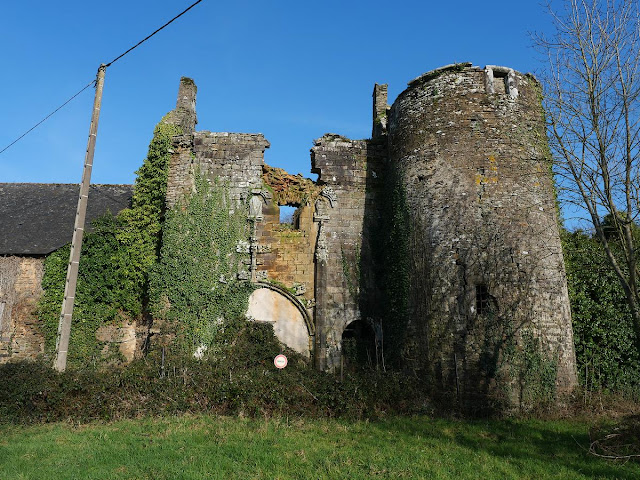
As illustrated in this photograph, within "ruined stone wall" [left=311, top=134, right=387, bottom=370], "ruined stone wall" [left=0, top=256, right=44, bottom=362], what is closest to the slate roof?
"ruined stone wall" [left=0, top=256, right=44, bottom=362]

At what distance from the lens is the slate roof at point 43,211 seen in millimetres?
13625

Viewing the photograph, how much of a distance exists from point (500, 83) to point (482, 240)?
13.0ft

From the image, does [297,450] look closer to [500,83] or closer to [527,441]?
[527,441]

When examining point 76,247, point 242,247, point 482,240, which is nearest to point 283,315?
point 242,247

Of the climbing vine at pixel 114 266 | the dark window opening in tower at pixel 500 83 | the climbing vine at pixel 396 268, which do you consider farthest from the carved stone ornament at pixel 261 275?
the dark window opening in tower at pixel 500 83

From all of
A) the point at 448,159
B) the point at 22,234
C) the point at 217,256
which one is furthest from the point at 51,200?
the point at 448,159

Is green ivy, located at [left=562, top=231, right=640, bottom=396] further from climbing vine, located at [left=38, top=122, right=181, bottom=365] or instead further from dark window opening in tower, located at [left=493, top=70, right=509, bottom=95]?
climbing vine, located at [left=38, top=122, right=181, bottom=365]

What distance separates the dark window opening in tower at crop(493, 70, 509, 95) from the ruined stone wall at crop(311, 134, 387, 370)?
10.9ft

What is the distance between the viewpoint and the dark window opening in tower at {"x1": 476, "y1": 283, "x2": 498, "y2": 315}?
9586 millimetres

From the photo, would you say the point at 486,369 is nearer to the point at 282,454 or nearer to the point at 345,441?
the point at 345,441

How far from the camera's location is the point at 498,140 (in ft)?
35.1

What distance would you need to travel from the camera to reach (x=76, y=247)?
369 inches

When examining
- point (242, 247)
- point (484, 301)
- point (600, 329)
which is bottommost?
point (600, 329)

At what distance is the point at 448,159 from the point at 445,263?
2391mm
